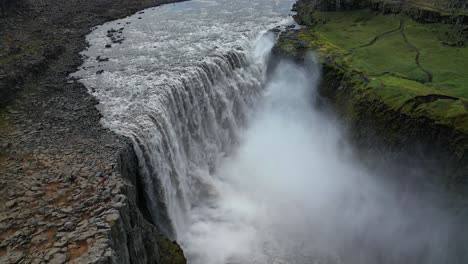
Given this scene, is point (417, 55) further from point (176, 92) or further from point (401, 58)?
point (176, 92)

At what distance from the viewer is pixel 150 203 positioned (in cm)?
2419

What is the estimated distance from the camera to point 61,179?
1983 cm

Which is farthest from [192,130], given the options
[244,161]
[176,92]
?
[244,161]

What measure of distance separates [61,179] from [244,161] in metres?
18.8

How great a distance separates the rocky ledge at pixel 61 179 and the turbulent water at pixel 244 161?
219cm

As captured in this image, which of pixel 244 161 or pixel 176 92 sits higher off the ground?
pixel 176 92

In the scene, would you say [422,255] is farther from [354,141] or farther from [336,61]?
[336,61]

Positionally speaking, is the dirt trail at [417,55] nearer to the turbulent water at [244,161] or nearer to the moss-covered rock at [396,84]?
the moss-covered rock at [396,84]

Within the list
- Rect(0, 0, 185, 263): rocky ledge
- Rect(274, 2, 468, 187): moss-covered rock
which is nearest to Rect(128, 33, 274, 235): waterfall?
Rect(0, 0, 185, 263): rocky ledge

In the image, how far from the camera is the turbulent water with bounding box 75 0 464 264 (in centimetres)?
2570

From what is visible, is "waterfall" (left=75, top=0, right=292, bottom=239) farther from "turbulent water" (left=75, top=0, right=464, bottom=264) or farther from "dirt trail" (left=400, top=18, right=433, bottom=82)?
"dirt trail" (left=400, top=18, right=433, bottom=82)

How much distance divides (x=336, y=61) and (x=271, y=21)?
22.0 metres

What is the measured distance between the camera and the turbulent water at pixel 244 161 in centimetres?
2570

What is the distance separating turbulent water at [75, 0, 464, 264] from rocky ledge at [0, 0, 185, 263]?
219 cm
